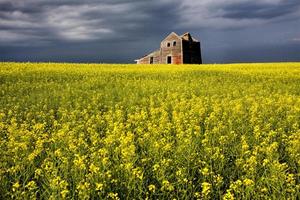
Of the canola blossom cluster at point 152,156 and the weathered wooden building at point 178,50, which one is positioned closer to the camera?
the canola blossom cluster at point 152,156

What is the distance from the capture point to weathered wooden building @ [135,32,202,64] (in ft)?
195

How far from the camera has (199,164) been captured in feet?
23.5

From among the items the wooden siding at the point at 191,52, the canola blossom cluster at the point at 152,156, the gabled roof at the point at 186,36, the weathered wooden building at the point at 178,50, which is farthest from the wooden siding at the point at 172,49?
the canola blossom cluster at the point at 152,156

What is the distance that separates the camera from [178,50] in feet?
195

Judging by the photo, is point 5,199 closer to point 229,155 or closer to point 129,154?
point 129,154

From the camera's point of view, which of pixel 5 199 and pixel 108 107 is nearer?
pixel 5 199

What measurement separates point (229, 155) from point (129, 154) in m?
2.29

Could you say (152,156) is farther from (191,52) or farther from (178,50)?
(191,52)

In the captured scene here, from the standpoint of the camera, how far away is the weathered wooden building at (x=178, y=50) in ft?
195

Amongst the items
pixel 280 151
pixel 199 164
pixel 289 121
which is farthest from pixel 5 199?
pixel 289 121

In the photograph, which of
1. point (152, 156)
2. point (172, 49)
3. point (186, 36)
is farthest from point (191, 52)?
point (152, 156)

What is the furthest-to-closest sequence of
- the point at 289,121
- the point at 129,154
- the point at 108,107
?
the point at 108,107, the point at 289,121, the point at 129,154

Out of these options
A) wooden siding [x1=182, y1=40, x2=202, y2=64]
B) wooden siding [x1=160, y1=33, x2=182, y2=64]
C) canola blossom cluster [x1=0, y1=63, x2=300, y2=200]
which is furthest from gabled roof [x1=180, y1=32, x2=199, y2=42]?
canola blossom cluster [x1=0, y1=63, x2=300, y2=200]

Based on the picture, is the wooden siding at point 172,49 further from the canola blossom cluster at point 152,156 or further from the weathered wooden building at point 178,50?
the canola blossom cluster at point 152,156
